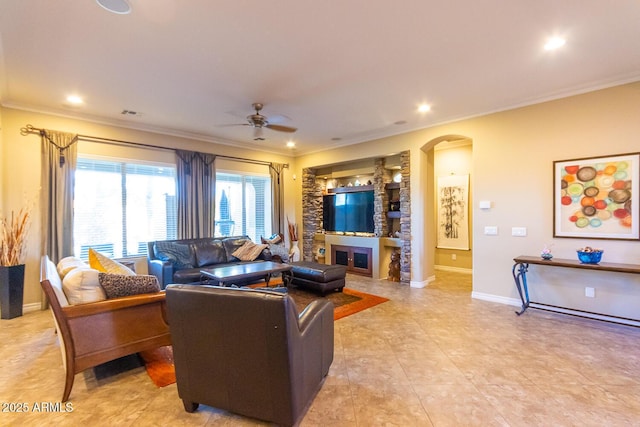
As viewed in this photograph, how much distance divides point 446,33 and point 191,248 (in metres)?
4.90

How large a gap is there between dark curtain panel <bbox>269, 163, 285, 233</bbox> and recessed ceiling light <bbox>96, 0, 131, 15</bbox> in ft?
16.2

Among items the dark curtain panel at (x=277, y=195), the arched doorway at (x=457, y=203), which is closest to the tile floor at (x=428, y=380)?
the arched doorway at (x=457, y=203)

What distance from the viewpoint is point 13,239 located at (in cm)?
403

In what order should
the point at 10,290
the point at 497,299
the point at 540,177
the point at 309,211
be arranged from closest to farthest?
the point at 10,290
the point at 540,177
the point at 497,299
the point at 309,211

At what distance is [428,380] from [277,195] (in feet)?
17.9

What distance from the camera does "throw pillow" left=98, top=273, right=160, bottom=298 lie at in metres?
2.44

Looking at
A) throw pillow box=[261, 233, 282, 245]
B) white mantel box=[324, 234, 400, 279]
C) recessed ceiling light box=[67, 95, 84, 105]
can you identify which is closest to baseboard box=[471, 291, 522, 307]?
white mantel box=[324, 234, 400, 279]

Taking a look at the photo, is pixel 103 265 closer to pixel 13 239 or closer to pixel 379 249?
pixel 13 239

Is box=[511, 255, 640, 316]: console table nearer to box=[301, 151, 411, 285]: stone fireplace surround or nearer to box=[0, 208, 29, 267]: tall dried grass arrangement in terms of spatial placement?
box=[301, 151, 411, 285]: stone fireplace surround

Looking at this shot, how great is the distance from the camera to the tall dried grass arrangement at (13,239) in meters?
3.97

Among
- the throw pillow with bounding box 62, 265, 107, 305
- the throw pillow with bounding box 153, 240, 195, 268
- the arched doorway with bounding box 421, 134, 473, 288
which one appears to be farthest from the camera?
the arched doorway with bounding box 421, 134, 473, 288

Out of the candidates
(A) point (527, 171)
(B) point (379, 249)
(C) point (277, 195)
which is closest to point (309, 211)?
(C) point (277, 195)

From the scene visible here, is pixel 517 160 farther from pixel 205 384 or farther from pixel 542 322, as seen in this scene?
pixel 205 384

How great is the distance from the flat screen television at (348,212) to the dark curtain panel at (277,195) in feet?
3.54
